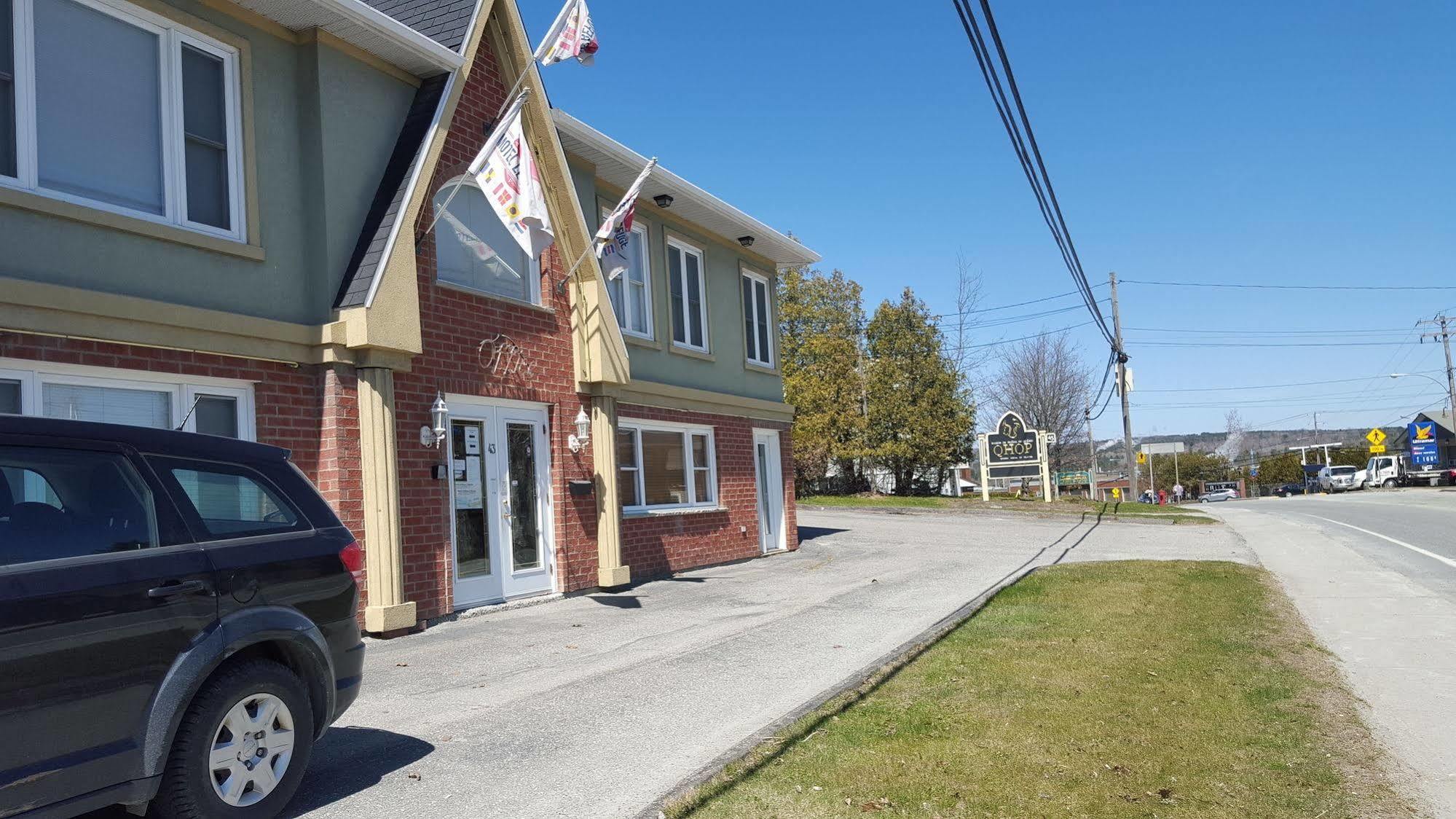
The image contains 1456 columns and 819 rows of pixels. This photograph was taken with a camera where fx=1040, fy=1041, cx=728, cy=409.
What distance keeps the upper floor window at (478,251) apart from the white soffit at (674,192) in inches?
65.5

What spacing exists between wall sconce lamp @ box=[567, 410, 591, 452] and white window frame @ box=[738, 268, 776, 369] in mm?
5759

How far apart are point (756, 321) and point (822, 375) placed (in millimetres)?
15455

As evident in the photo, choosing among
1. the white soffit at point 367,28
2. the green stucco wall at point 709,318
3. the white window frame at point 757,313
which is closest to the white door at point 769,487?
the green stucco wall at point 709,318

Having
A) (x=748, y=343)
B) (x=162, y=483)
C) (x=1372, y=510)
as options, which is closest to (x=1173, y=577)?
(x=748, y=343)

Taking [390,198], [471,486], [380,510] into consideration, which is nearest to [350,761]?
[380,510]

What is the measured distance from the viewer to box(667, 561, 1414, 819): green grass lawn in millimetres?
4762

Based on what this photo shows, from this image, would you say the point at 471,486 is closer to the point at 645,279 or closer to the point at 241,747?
the point at 645,279

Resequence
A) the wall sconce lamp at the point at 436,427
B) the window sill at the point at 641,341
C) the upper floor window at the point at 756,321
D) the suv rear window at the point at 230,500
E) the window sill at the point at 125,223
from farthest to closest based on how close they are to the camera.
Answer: the upper floor window at the point at 756,321, the window sill at the point at 641,341, the wall sconce lamp at the point at 436,427, the window sill at the point at 125,223, the suv rear window at the point at 230,500

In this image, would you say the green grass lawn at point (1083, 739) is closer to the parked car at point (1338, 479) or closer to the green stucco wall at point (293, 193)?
the green stucco wall at point (293, 193)

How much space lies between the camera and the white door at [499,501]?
34.7 ft

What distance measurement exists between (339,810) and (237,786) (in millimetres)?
552

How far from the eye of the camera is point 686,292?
1622 cm

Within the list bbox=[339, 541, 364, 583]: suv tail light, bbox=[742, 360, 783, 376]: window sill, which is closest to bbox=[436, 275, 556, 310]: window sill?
bbox=[339, 541, 364, 583]: suv tail light

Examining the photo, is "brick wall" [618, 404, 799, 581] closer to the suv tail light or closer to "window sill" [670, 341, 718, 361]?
"window sill" [670, 341, 718, 361]
